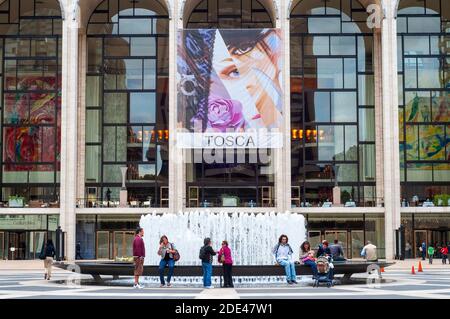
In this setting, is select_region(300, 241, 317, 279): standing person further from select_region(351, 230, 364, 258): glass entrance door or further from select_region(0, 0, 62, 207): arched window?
select_region(0, 0, 62, 207): arched window

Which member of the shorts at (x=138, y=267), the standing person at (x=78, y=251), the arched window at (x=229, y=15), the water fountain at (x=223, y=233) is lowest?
the standing person at (x=78, y=251)

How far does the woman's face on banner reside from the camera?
168ft

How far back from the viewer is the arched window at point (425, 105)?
57.1 metres

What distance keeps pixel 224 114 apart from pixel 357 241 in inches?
561

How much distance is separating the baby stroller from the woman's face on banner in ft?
97.9

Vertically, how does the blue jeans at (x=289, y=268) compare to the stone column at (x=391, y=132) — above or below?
below

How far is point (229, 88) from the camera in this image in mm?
51812

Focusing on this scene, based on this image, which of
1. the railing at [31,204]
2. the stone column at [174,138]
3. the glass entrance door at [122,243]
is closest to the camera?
the stone column at [174,138]

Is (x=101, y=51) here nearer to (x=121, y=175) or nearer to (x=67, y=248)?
(x=121, y=175)

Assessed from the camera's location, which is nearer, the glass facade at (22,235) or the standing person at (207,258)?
the standing person at (207,258)

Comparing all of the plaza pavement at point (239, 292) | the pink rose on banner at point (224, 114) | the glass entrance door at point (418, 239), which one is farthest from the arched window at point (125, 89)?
the plaza pavement at point (239, 292)

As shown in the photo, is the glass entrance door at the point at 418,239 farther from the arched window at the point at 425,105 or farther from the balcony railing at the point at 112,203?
the balcony railing at the point at 112,203

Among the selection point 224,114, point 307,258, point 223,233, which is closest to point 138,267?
point 307,258
